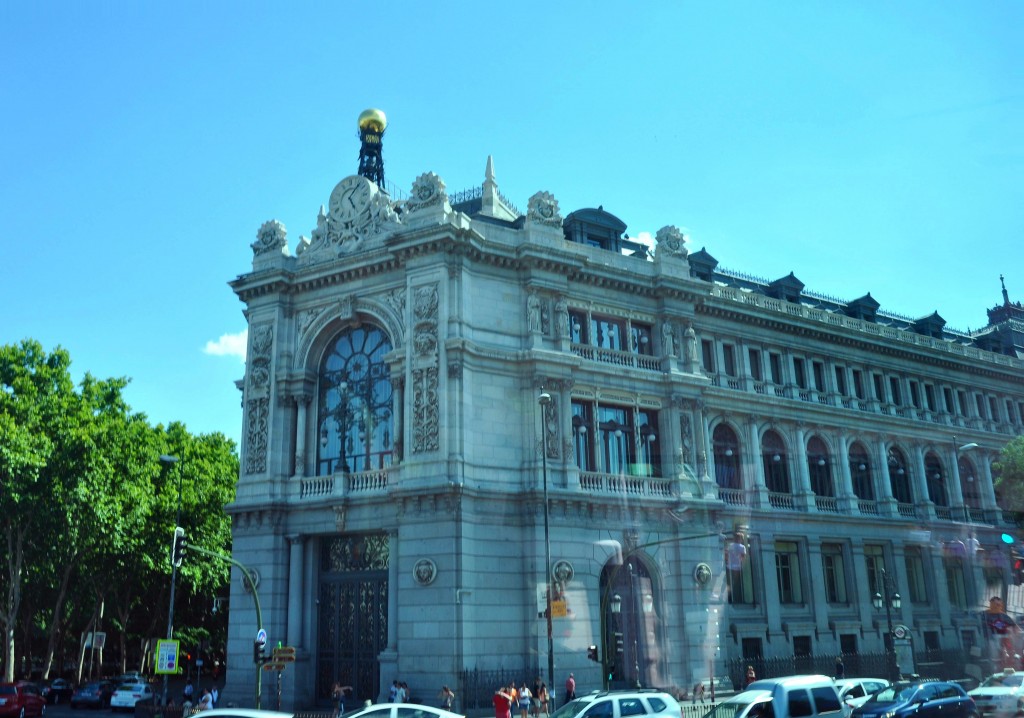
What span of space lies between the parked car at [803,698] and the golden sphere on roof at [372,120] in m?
34.8

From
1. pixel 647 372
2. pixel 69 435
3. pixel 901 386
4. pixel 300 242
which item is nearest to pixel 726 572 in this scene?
pixel 647 372

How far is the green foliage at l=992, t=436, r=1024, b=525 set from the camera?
4438 centimetres

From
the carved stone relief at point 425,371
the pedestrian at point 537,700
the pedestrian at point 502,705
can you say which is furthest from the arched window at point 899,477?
the pedestrian at point 502,705

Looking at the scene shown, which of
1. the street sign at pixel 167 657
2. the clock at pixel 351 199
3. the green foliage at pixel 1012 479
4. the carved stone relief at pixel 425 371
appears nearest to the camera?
the street sign at pixel 167 657

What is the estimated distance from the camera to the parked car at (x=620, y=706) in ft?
74.8

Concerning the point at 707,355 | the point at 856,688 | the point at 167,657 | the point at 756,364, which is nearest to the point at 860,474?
the point at 756,364

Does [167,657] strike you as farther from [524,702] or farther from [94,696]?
[94,696]

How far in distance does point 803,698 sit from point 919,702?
485 cm

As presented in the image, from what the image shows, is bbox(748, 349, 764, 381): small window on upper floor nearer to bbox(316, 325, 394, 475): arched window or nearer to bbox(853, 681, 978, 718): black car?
bbox(316, 325, 394, 475): arched window

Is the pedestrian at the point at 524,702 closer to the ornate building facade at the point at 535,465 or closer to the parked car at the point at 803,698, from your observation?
the ornate building facade at the point at 535,465

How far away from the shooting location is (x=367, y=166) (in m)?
48.0

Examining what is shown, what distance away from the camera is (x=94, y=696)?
43.1m

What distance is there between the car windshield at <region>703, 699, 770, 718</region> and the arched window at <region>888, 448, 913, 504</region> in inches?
1198

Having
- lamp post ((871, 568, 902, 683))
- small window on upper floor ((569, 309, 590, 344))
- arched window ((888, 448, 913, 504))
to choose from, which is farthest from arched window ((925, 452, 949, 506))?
small window on upper floor ((569, 309, 590, 344))
